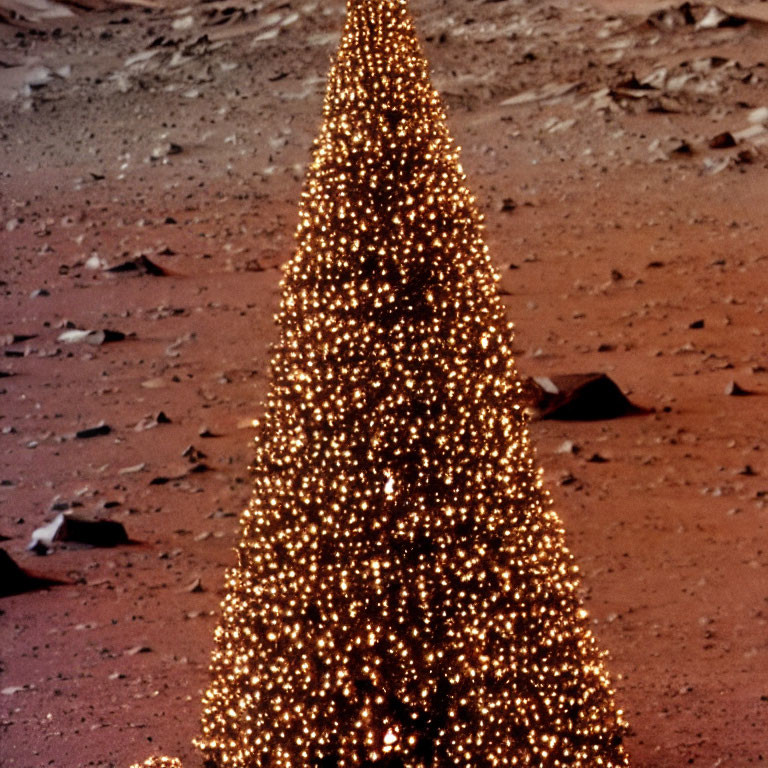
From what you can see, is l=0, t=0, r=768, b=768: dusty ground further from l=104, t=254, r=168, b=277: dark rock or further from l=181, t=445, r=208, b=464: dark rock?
l=104, t=254, r=168, b=277: dark rock

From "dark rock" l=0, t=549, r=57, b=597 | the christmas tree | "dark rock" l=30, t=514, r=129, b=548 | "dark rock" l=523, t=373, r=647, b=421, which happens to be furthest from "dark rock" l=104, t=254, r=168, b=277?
the christmas tree

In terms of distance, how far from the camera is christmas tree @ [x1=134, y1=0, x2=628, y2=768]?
3.58 metres

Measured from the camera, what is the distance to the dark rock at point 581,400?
7.66 metres

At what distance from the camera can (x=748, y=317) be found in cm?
898

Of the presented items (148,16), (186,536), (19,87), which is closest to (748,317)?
(186,536)

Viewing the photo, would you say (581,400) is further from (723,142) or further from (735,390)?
(723,142)

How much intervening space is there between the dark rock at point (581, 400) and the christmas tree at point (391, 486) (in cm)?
395

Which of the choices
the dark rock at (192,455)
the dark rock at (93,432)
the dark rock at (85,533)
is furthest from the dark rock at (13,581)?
the dark rock at (93,432)

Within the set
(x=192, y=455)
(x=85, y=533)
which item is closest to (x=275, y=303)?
(x=192, y=455)

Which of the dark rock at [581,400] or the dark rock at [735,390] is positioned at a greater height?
the dark rock at [581,400]

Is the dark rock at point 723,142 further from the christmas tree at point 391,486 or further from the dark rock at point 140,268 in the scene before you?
the christmas tree at point 391,486

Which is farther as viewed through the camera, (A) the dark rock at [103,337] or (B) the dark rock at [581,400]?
(A) the dark rock at [103,337]

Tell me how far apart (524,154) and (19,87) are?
21.6ft

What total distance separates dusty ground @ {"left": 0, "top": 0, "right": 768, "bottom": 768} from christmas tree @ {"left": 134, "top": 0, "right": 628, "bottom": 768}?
1.34 m
